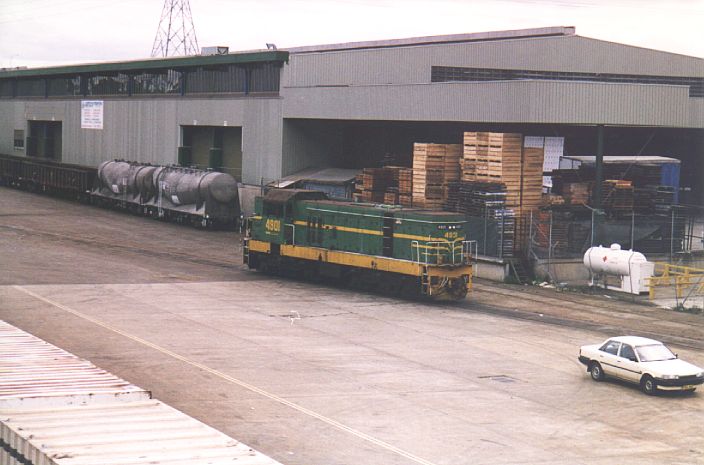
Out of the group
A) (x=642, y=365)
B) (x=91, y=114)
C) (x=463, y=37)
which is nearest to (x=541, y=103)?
(x=463, y=37)

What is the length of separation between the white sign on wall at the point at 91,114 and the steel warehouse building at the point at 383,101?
0.38ft

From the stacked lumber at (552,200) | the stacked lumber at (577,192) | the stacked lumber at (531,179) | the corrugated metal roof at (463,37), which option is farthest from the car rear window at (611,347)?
the corrugated metal roof at (463,37)

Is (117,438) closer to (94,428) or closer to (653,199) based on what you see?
(94,428)

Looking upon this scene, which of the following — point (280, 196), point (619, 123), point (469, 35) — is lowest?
point (280, 196)

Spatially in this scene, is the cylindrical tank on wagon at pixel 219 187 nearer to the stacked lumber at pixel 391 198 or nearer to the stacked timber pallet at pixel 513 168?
the stacked lumber at pixel 391 198

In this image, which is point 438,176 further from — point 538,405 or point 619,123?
point 538,405

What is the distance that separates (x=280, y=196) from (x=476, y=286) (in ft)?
29.5

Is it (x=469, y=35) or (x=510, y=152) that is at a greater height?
(x=469, y=35)

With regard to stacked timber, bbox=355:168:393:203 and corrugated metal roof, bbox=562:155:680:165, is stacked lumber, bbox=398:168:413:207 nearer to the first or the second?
stacked timber, bbox=355:168:393:203

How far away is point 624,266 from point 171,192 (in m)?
29.8

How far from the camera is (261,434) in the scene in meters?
19.0

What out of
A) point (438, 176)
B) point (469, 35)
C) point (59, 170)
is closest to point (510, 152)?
point (438, 176)

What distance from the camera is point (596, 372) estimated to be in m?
24.8

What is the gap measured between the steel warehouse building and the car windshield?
62.3ft
